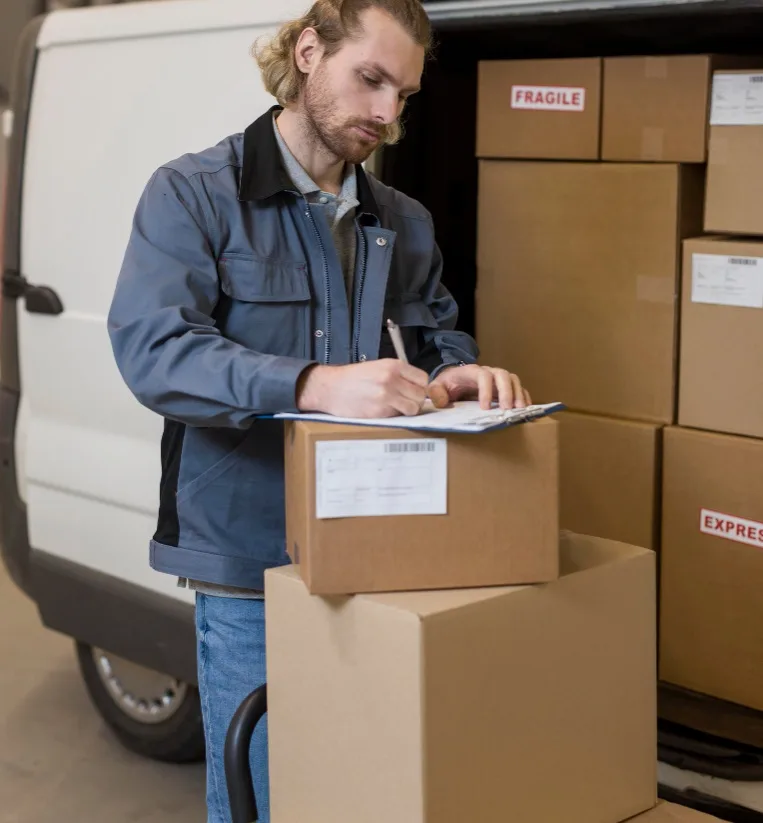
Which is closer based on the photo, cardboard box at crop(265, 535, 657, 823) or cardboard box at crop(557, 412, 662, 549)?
cardboard box at crop(265, 535, 657, 823)

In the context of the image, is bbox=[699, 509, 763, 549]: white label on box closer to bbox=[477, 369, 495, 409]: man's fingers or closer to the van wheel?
bbox=[477, 369, 495, 409]: man's fingers

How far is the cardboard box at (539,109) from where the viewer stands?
7.69 feet

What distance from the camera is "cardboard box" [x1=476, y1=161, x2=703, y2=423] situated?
2.30m

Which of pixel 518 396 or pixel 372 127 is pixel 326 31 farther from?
pixel 518 396

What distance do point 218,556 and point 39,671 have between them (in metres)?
2.16

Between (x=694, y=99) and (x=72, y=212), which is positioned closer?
(x=694, y=99)

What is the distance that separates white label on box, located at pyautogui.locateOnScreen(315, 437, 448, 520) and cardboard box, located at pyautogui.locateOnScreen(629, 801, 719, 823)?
1.72 feet

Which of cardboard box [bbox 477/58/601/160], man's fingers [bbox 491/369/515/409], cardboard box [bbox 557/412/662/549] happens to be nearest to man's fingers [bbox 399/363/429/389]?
man's fingers [bbox 491/369/515/409]

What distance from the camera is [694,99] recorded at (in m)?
2.21

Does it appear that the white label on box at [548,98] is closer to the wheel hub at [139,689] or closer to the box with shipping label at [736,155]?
the box with shipping label at [736,155]

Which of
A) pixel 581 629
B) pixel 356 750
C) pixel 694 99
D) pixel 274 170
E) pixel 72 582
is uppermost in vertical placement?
pixel 694 99

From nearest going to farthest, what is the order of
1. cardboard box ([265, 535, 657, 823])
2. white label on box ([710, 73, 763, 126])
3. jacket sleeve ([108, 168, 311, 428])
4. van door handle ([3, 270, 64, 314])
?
1. cardboard box ([265, 535, 657, 823])
2. jacket sleeve ([108, 168, 311, 428])
3. white label on box ([710, 73, 763, 126])
4. van door handle ([3, 270, 64, 314])

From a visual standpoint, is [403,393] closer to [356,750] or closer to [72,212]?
Answer: [356,750]

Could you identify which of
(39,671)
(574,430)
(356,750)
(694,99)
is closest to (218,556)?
(356,750)
